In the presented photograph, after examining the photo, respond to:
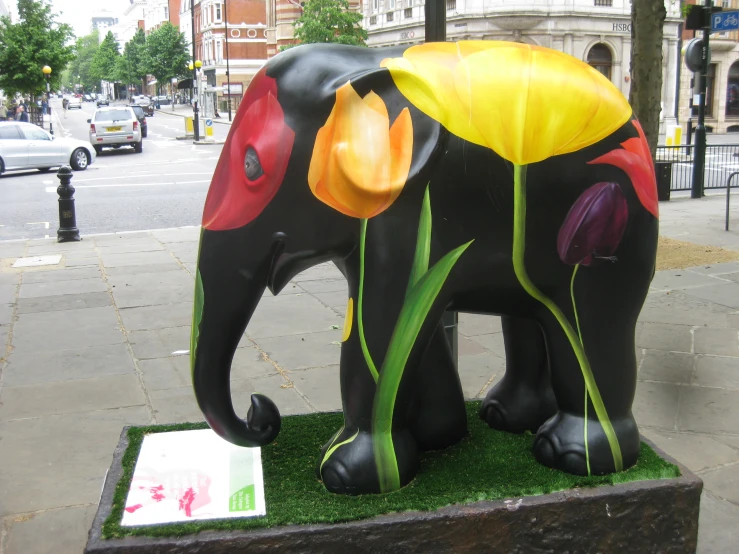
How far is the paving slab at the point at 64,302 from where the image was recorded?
6.80 meters

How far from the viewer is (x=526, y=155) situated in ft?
7.37

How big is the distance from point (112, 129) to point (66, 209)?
15260mm

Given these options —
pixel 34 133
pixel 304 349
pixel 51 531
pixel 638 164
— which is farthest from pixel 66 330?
pixel 34 133

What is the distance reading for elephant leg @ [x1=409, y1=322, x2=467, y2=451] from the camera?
9.25 feet

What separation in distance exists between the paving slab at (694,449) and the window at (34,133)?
18035 millimetres

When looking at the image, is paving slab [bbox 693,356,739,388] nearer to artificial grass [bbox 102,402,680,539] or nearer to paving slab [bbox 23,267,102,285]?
artificial grass [bbox 102,402,680,539]

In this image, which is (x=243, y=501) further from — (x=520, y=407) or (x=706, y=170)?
(x=706, y=170)

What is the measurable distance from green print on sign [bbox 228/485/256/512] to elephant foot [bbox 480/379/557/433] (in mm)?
1062

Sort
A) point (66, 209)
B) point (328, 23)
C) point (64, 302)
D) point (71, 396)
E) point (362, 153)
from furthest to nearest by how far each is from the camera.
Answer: point (328, 23)
point (66, 209)
point (64, 302)
point (71, 396)
point (362, 153)

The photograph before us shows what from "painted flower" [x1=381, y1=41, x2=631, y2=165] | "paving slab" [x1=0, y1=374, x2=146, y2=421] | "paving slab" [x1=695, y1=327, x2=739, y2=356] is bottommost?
"paving slab" [x1=0, y1=374, x2=146, y2=421]

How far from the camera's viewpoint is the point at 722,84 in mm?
36594

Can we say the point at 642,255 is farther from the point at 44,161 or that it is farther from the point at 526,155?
the point at 44,161

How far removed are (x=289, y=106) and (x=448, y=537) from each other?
1396 mm

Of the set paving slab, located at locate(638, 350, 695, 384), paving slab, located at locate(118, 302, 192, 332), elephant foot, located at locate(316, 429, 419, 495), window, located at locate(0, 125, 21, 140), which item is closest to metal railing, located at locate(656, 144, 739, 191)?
paving slab, located at locate(638, 350, 695, 384)
